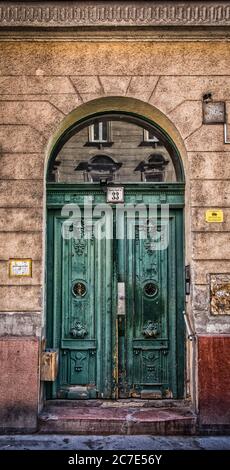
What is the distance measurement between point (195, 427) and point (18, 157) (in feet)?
12.6

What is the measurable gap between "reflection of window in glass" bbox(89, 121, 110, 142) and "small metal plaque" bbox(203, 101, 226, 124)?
132 cm

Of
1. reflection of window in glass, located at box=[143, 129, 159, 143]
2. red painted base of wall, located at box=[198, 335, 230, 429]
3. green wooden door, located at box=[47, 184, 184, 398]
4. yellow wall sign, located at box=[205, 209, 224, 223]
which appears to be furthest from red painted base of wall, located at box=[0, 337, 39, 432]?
reflection of window in glass, located at box=[143, 129, 159, 143]

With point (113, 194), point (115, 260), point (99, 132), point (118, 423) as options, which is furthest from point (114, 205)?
point (118, 423)

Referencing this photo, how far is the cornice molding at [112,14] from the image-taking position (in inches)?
246

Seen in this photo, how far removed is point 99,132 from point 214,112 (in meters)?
1.53

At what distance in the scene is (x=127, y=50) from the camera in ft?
21.3

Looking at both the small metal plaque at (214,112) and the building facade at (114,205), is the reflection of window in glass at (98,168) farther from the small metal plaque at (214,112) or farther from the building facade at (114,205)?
the small metal plaque at (214,112)

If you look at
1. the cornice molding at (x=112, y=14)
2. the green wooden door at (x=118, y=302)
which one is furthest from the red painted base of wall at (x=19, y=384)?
the cornice molding at (x=112, y=14)

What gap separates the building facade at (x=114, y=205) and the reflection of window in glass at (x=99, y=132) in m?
0.02

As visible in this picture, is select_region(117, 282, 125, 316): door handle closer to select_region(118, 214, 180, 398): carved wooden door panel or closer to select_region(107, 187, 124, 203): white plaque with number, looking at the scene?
select_region(118, 214, 180, 398): carved wooden door panel

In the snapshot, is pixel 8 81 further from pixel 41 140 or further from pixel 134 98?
pixel 134 98

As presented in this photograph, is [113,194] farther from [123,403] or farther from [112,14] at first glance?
[123,403]

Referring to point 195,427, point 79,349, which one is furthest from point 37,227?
point 195,427

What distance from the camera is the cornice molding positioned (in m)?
6.26
